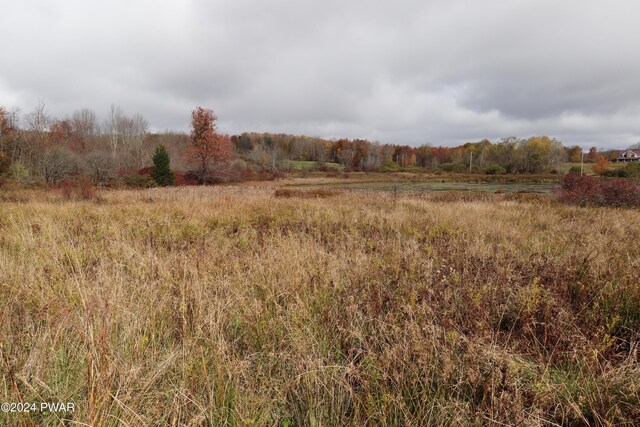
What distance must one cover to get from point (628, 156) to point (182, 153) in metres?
146

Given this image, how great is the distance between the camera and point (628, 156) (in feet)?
340

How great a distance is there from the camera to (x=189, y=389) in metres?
1.91

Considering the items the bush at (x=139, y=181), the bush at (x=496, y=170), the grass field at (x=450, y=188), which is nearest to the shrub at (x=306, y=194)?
the grass field at (x=450, y=188)

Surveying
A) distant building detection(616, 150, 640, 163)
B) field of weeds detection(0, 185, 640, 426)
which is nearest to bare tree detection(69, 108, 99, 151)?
field of weeds detection(0, 185, 640, 426)

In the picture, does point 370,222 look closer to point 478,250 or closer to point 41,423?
point 478,250

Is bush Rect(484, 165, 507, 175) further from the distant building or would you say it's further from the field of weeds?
the field of weeds

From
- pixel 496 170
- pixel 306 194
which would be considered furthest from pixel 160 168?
pixel 496 170

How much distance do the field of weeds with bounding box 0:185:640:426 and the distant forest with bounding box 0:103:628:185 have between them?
33763 millimetres

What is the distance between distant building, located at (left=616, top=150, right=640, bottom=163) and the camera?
10028 centimetres

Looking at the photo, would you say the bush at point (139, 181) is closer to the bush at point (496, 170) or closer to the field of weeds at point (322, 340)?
the field of weeds at point (322, 340)

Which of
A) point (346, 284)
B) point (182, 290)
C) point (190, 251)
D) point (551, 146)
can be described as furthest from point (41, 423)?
point (551, 146)

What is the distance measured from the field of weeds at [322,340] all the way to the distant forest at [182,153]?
3376cm

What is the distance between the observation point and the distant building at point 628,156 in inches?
3948

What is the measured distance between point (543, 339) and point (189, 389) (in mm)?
2952
